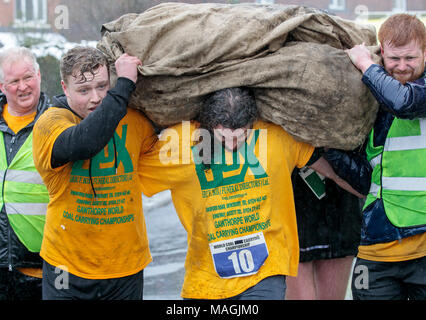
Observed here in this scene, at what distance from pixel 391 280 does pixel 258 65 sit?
1.38 m

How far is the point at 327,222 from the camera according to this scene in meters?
4.15

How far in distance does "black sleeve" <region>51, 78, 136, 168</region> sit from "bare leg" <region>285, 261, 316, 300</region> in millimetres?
1827

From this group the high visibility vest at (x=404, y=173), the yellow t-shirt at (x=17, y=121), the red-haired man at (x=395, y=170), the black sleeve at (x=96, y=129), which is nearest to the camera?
the black sleeve at (x=96, y=129)

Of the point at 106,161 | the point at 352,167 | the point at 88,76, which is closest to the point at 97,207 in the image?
the point at 106,161

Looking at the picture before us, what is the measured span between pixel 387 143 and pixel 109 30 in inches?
64.3

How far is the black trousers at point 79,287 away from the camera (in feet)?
11.2

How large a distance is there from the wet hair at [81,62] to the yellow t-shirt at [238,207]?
538 millimetres

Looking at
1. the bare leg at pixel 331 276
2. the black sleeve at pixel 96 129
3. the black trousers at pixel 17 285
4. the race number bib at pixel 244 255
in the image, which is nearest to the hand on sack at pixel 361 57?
the race number bib at pixel 244 255

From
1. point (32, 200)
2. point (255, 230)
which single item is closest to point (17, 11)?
point (32, 200)

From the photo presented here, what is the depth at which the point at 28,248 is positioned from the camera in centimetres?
391

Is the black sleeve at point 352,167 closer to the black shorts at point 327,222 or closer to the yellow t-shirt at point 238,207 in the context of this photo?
the yellow t-shirt at point 238,207

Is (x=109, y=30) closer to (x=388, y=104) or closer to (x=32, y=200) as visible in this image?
(x=32, y=200)

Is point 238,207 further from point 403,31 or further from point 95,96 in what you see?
point 403,31

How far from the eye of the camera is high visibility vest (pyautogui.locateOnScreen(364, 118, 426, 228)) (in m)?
3.28
